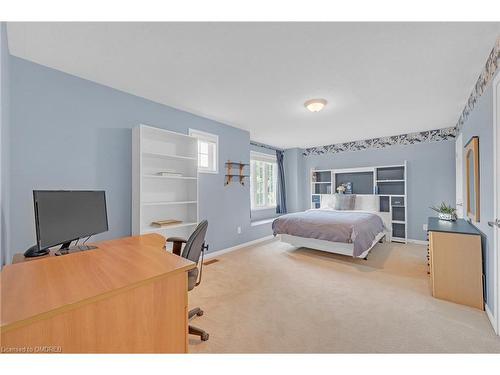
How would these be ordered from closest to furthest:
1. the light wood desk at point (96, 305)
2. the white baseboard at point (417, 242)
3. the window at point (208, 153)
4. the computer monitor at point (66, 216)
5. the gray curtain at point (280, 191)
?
the light wood desk at point (96, 305)
the computer monitor at point (66, 216)
the window at point (208, 153)
the white baseboard at point (417, 242)
the gray curtain at point (280, 191)

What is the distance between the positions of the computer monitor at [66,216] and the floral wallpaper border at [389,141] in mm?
5328

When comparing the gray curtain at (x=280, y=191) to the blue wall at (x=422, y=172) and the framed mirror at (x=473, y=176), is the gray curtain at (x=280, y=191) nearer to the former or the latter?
the blue wall at (x=422, y=172)

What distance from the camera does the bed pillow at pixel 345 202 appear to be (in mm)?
4905

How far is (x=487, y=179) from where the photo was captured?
2010 millimetres

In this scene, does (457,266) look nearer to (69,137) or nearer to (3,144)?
(3,144)

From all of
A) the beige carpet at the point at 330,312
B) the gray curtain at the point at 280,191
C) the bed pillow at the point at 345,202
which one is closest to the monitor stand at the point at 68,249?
the beige carpet at the point at 330,312

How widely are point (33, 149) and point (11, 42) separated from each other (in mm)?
860

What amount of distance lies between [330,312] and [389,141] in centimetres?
434

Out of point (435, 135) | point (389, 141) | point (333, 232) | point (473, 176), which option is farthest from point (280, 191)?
point (473, 176)

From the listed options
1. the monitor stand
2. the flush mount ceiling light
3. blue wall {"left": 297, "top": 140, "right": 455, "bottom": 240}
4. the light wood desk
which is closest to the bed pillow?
blue wall {"left": 297, "top": 140, "right": 455, "bottom": 240}

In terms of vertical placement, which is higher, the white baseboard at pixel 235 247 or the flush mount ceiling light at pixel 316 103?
the flush mount ceiling light at pixel 316 103

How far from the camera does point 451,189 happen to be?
14.1ft
